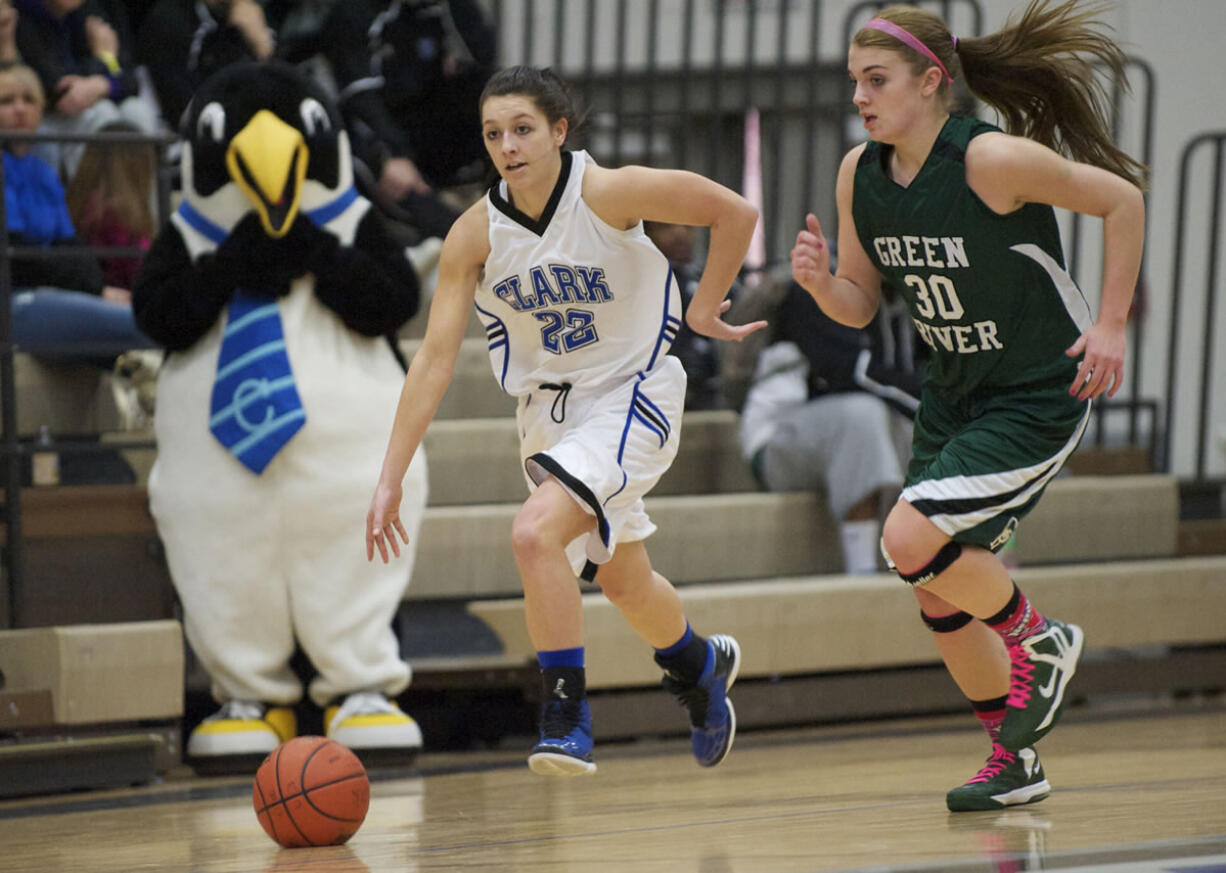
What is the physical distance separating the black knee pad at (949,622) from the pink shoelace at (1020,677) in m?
0.17

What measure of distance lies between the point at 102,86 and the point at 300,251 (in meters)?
1.34

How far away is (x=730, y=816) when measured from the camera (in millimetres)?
3795

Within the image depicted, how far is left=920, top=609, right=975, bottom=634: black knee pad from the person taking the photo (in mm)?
3707

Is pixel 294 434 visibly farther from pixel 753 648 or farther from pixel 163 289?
pixel 753 648

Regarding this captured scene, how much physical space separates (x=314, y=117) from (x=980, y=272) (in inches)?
91.7

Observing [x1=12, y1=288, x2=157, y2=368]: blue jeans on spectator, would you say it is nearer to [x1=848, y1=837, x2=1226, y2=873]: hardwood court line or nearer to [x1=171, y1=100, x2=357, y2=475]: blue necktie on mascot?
[x1=171, y1=100, x2=357, y2=475]: blue necktie on mascot

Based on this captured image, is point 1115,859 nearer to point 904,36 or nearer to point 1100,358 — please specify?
point 1100,358

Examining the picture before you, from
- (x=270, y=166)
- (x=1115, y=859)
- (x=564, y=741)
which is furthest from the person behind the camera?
(x=270, y=166)

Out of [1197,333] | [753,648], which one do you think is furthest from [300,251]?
[1197,333]

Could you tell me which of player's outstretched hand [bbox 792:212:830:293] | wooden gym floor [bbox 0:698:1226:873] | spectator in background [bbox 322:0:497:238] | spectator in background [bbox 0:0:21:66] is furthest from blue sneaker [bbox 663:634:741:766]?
spectator in background [bbox 0:0:21:66]

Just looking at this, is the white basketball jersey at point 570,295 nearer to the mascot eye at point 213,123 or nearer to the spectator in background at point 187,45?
the mascot eye at point 213,123

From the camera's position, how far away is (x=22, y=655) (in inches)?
191

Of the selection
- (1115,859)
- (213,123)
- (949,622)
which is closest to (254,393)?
(213,123)

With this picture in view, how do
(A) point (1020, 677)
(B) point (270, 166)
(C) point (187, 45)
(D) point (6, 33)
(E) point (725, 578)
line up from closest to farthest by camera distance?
(A) point (1020, 677) → (B) point (270, 166) → (D) point (6, 33) → (E) point (725, 578) → (C) point (187, 45)
